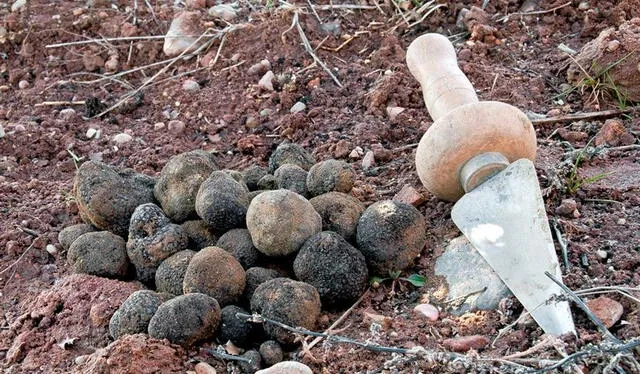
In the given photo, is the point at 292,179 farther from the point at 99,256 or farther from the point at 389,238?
the point at 99,256

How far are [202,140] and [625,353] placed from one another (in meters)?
1.88

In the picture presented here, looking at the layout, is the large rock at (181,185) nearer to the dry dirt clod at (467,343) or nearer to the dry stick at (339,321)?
the dry stick at (339,321)

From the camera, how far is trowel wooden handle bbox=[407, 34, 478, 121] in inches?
86.5

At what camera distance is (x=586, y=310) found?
162 cm

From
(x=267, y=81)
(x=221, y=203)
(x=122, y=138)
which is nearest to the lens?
(x=221, y=203)

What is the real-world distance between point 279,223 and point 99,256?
551 millimetres

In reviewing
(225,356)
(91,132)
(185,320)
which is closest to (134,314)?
(185,320)

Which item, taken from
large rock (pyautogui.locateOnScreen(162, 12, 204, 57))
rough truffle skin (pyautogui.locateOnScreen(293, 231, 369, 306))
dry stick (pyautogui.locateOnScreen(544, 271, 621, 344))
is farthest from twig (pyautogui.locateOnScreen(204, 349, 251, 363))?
large rock (pyautogui.locateOnScreen(162, 12, 204, 57))

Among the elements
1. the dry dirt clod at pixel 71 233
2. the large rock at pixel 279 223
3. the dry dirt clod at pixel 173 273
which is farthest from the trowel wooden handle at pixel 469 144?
the dry dirt clod at pixel 71 233

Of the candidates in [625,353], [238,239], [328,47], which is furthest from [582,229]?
[328,47]

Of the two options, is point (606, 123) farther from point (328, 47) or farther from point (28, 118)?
point (28, 118)

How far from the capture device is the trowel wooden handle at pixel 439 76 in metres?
2.20

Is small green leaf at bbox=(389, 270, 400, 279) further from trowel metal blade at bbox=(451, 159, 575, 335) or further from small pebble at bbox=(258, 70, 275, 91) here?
small pebble at bbox=(258, 70, 275, 91)

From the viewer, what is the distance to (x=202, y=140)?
2963mm
